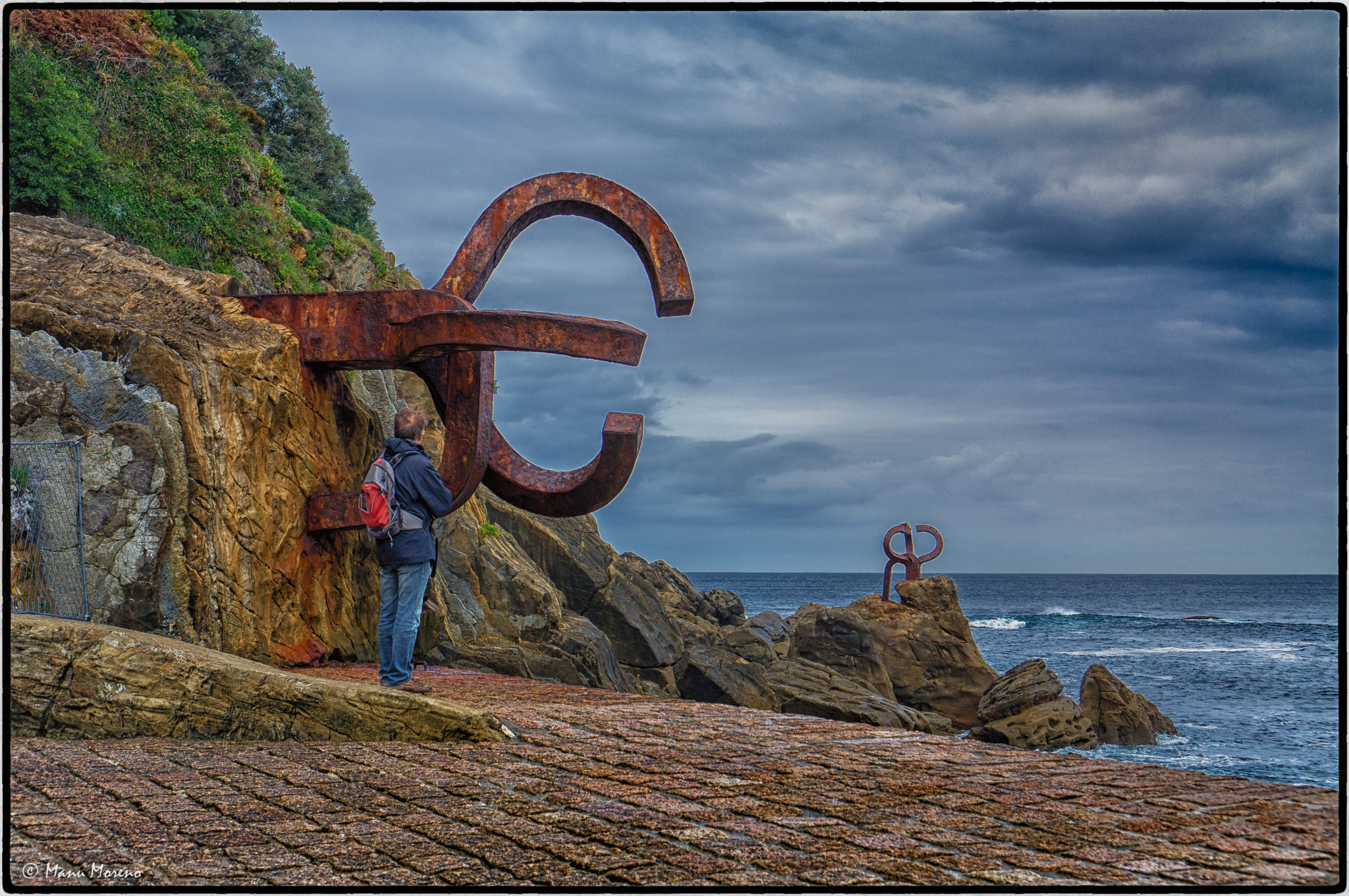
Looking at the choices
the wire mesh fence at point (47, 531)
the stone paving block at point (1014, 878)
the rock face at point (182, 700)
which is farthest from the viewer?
the wire mesh fence at point (47, 531)

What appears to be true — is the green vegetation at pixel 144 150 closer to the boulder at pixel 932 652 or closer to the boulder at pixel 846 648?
the boulder at pixel 846 648

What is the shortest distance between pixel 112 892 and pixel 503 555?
1237cm

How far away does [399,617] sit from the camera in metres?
6.14

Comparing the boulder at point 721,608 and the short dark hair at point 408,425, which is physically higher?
the short dark hair at point 408,425

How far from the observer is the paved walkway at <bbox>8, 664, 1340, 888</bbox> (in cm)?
287

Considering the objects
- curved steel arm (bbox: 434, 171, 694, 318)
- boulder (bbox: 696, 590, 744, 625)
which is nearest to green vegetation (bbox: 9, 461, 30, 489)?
curved steel arm (bbox: 434, 171, 694, 318)

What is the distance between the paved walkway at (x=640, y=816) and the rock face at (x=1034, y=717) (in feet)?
43.9

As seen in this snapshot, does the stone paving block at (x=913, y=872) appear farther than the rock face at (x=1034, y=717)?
No

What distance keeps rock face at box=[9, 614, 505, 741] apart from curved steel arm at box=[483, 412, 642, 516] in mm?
3363

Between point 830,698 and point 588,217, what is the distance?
1007cm

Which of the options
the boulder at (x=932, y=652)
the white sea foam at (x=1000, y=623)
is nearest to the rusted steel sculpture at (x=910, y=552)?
the boulder at (x=932, y=652)

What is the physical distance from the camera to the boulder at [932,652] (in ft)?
72.5

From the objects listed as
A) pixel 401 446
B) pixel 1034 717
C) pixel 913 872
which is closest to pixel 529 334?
pixel 401 446

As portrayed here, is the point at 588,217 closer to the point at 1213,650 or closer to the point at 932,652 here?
the point at 932,652
